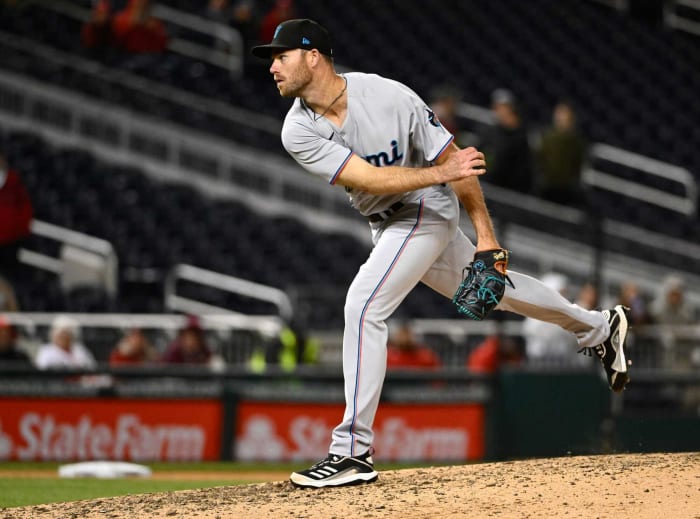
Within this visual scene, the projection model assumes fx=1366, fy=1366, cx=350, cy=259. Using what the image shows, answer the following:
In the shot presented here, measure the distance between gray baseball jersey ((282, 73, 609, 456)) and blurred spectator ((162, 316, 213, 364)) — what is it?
5.88m

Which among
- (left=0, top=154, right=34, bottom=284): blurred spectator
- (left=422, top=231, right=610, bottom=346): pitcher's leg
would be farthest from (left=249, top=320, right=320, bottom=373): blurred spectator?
(left=422, top=231, right=610, bottom=346): pitcher's leg

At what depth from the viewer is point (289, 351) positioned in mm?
12258

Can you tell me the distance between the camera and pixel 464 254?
633 centimetres

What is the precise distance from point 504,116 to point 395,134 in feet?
27.3

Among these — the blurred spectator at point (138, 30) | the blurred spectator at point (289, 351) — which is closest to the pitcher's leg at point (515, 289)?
the blurred spectator at point (289, 351)

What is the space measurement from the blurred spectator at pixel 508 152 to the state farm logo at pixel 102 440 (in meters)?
4.46

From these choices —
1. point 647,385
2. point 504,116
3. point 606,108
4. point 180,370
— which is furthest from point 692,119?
point 180,370

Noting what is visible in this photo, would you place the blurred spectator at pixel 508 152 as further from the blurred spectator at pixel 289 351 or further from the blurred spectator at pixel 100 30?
the blurred spectator at pixel 100 30

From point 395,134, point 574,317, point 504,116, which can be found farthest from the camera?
point 504,116

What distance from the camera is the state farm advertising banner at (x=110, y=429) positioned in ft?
37.2

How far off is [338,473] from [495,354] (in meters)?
6.01

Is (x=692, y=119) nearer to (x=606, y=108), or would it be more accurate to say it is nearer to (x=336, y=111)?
Answer: (x=606, y=108)

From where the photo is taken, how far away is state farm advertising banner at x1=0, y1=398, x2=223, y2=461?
1133cm

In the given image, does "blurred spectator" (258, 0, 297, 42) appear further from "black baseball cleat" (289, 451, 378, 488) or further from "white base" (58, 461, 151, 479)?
"black baseball cleat" (289, 451, 378, 488)
